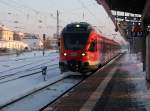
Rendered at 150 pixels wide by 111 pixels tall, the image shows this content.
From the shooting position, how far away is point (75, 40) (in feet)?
90.5

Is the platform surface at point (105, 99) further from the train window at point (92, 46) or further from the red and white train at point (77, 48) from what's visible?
the train window at point (92, 46)

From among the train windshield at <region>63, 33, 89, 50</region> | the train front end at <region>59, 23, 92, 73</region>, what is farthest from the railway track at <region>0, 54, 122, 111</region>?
the train windshield at <region>63, 33, 89, 50</region>

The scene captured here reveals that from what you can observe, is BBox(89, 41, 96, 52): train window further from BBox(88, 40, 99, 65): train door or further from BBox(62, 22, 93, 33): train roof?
BBox(62, 22, 93, 33): train roof

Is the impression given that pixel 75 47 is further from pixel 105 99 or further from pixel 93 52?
pixel 105 99

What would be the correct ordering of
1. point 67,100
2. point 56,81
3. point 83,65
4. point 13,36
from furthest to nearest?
point 13,36
point 83,65
point 56,81
point 67,100

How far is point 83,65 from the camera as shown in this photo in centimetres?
2719

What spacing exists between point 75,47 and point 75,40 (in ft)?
1.54

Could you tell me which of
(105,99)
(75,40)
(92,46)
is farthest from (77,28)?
(105,99)

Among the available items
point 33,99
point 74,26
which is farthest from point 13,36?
point 33,99

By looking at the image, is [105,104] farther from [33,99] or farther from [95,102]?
[33,99]

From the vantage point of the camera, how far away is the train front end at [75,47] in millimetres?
27188

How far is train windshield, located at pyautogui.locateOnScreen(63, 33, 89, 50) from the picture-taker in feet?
90.1

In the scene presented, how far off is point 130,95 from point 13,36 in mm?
136087

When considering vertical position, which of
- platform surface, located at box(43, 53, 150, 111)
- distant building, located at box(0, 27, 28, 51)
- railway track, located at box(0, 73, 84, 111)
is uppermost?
distant building, located at box(0, 27, 28, 51)
